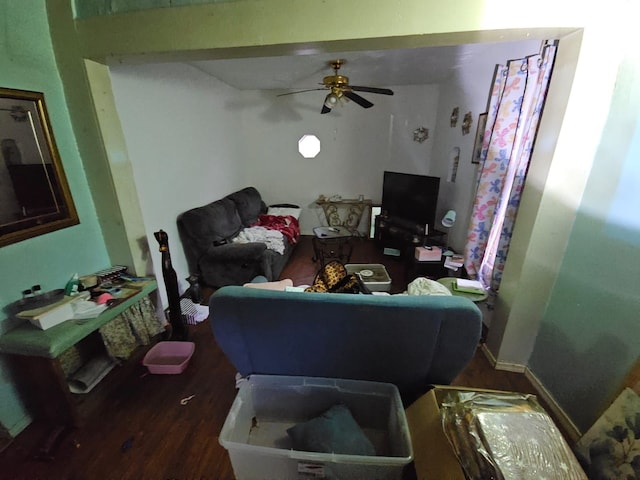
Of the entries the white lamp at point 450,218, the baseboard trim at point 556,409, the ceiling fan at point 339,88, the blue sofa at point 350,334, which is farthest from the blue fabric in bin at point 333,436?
the ceiling fan at point 339,88

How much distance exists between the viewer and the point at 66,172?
5.27 feet

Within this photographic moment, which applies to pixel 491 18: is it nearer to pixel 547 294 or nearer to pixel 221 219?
pixel 547 294

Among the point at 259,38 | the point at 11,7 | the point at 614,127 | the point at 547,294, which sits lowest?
the point at 547,294

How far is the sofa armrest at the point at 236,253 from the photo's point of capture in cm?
265

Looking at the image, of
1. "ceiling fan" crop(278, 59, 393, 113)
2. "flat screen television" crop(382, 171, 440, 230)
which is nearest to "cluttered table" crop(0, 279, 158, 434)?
"ceiling fan" crop(278, 59, 393, 113)

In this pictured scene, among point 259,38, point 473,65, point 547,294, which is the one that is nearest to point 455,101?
point 473,65

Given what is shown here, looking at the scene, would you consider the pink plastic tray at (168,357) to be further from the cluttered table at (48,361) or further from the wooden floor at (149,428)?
the cluttered table at (48,361)

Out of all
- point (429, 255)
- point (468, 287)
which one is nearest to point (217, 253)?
point (429, 255)

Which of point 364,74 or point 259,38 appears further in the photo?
point 364,74

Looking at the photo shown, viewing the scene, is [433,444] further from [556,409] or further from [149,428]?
[149,428]

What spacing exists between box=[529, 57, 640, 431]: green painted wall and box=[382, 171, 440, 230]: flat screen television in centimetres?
166

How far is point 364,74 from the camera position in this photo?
328 centimetres

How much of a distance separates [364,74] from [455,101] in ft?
3.80

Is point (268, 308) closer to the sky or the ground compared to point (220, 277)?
closer to the sky
